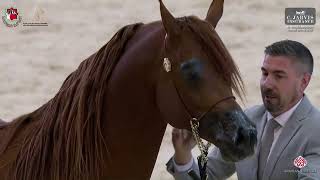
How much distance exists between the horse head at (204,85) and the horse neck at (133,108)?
0.23 feet

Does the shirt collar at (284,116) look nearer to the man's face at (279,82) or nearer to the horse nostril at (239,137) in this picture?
the man's face at (279,82)

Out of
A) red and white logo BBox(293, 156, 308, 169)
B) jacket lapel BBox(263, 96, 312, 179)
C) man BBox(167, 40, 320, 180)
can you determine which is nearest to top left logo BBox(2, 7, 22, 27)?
man BBox(167, 40, 320, 180)

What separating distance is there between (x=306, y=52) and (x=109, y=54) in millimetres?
993

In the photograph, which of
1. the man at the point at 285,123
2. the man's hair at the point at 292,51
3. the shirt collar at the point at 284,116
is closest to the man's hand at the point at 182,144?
the man at the point at 285,123

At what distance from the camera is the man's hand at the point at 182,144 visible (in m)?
2.73

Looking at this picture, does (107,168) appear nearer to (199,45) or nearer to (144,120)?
(144,120)

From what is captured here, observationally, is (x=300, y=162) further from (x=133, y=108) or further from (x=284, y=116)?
(x=133, y=108)

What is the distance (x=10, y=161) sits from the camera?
2.46 metres

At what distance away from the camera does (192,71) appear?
225 cm

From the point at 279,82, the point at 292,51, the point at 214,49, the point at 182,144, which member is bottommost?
the point at 182,144

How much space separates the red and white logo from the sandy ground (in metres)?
3.72

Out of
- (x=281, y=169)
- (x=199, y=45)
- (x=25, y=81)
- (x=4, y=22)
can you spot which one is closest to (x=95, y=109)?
(x=199, y=45)

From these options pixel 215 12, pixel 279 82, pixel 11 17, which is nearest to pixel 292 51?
pixel 279 82

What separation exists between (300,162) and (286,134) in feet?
0.50
